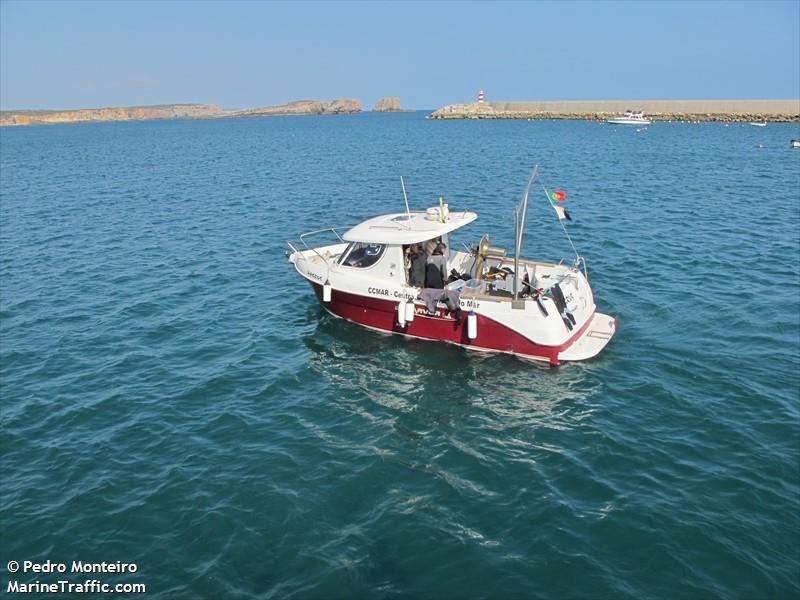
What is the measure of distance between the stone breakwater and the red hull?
124 meters

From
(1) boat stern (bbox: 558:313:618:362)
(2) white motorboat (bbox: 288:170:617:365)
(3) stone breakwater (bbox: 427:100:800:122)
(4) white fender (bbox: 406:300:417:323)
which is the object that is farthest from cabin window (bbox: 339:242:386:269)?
(3) stone breakwater (bbox: 427:100:800:122)

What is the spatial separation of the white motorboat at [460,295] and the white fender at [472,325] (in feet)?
0.09

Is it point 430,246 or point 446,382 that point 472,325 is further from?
point 430,246

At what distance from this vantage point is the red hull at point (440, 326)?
621 inches

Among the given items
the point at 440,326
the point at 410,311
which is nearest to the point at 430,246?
the point at 410,311

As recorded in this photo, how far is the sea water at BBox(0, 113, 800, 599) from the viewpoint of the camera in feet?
31.0

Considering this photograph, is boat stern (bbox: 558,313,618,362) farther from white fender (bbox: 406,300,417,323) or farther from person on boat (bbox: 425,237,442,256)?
person on boat (bbox: 425,237,442,256)

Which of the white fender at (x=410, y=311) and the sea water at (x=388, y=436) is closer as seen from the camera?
the sea water at (x=388, y=436)

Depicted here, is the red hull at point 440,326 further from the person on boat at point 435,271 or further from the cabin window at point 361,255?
the cabin window at point 361,255

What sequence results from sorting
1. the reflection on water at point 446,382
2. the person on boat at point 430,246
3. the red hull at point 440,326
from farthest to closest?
the person on boat at point 430,246, the red hull at point 440,326, the reflection on water at point 446,382

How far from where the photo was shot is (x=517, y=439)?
41.6ft

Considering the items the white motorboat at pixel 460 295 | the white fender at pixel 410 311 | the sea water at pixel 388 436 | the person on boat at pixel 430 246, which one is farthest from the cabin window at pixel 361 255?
the sea water at pixel 388 436

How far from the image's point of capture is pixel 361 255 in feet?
58.9

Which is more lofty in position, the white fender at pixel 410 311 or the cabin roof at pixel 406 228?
the cabin roof at pixel 406 228
